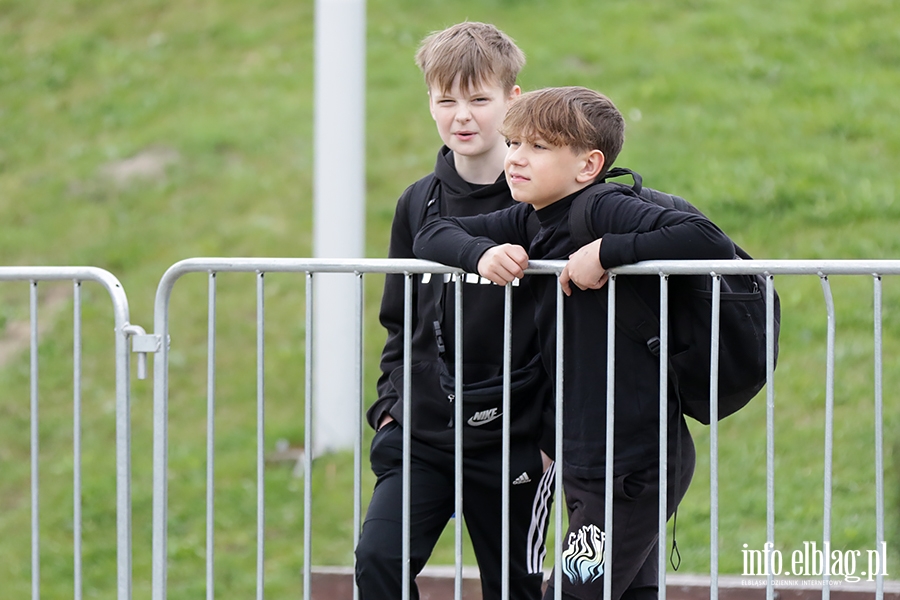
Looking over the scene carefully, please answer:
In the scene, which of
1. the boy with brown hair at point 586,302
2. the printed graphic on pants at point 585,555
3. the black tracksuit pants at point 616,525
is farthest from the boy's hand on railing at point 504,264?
the printed graphic on pants at point 585,555

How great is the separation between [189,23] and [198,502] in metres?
7.01

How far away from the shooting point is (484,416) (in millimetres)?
3078

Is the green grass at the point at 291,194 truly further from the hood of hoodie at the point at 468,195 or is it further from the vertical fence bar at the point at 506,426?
the hood of hoodie at the point at 468,195

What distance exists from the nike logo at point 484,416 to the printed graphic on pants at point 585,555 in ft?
1.30

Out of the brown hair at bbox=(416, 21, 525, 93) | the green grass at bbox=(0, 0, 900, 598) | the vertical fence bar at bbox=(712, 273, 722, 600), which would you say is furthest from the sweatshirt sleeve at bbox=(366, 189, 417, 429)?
the green grass at bbox=(0, 0, 900, 598)

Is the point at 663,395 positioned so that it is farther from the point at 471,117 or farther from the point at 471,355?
the point at 471,117

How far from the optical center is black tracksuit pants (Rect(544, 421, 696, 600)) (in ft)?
9.36

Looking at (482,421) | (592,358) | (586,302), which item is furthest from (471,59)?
(482,421)

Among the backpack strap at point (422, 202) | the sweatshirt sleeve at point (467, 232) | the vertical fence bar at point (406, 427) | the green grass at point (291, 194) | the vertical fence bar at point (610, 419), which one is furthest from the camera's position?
the green grass at point (291, 194)

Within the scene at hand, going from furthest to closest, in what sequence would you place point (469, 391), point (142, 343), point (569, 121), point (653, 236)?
1. point (142, 343)
2. point (469, 391)
3. point (569, 121)
4. point (653, 236)

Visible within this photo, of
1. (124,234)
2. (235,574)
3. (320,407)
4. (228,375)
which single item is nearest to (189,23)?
(124,234)

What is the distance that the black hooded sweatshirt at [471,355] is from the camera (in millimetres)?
3064

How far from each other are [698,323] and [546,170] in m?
0.57

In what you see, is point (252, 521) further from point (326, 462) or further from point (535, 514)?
point (535, 514)
